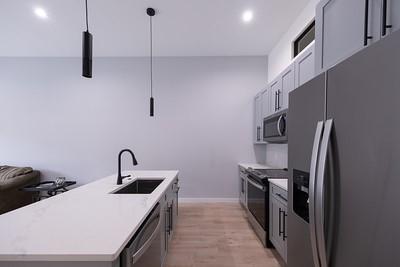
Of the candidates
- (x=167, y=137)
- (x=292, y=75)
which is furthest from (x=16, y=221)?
(x=167, y=137)

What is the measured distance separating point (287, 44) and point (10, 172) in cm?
561

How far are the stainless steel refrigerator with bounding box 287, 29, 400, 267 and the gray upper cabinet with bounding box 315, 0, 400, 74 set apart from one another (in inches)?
9.3

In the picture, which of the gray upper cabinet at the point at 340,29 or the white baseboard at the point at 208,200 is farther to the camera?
the white baseboard at the point at 208,200

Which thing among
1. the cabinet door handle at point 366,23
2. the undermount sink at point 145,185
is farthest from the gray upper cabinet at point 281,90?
the undermount sink at point 145,185

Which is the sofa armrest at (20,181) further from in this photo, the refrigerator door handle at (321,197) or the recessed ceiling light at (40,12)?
the refrigerator door handle at (321,197)

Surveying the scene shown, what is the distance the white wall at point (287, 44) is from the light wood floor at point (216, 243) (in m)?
2.81

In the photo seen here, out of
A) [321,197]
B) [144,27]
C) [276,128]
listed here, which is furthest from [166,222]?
[144,27]

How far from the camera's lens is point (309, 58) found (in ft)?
7.04

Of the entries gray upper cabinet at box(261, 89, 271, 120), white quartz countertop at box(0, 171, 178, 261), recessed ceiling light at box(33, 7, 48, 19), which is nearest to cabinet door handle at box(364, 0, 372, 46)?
white quartz countertop at box(0, 171, 178, 261)

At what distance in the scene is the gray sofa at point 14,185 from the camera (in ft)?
12.3

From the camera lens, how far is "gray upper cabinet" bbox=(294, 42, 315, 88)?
2.08 m

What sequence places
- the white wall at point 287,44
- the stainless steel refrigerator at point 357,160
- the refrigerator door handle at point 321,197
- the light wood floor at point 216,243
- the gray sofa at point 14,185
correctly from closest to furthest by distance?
the stainless steel refrigerator at point 357,160 → the refrigerator door handle at point 321,197 → the light wood floor at point 216,243 → the white wall at point 287,44 → the gray sofa at point 14,185

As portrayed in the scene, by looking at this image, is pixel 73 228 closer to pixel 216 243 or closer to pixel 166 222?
pixel 166 222

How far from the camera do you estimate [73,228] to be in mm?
Answer: 1078
